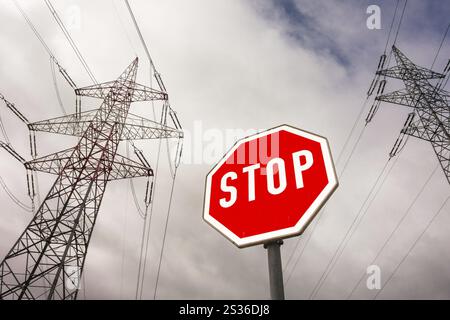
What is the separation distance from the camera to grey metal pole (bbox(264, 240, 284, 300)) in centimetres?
118

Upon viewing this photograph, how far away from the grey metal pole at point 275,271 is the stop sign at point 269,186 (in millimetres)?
53

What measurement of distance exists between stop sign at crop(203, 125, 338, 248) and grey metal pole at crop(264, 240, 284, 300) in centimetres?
5

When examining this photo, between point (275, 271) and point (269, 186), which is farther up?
point (269, 186)

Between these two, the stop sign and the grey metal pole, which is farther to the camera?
the stop sign

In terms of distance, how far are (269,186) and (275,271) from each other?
0.54 m

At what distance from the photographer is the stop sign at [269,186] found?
55.3 inches

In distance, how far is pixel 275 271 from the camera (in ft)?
4.02

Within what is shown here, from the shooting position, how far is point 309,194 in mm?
1435

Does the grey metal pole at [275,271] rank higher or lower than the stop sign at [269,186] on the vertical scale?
lower

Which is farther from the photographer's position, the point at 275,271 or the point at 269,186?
the point at 269,186

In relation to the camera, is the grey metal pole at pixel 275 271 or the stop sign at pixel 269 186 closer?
the grey metal pole at pixel 275 271

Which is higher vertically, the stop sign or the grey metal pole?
the stop sign

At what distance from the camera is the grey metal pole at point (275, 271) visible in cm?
118
